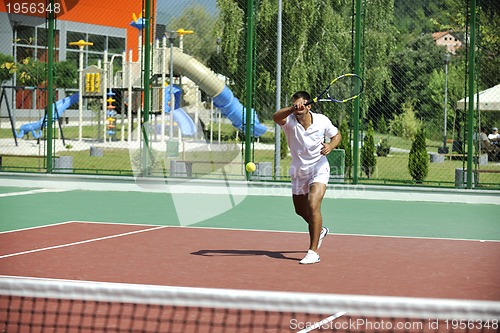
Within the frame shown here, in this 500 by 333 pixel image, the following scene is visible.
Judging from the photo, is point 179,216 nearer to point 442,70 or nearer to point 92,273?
point 92,273

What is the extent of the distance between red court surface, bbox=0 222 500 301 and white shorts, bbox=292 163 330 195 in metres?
0.66

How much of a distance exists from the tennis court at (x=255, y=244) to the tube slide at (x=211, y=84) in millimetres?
10309

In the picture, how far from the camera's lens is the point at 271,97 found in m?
23.7

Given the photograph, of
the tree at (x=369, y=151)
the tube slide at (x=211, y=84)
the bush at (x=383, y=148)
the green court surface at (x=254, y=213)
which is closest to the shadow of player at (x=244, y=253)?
the green court surface at (x=254, y=213)

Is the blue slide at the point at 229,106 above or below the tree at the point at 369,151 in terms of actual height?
above

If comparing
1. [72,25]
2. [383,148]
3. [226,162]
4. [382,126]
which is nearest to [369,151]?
[226,162]

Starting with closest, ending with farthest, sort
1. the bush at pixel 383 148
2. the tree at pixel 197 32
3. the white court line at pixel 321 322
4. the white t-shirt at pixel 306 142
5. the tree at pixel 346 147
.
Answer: the white court line at pixel 321 322 → the white t-shirt at pixel 306 142 → the tree at pixel 346 147 → the bush at pixel 383 148 → the tree at pixel 197 32

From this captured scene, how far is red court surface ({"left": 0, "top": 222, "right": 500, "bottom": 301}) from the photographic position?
23.2ft

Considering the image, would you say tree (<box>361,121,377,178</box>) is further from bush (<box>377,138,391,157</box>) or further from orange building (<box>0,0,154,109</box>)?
orange building (<box>0,0,154,109</box>)

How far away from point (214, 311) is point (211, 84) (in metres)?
20.2

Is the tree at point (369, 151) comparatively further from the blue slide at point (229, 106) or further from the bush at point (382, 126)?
the blue slide at point (229, 106)

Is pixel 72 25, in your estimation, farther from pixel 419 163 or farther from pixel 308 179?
pixel 308 179

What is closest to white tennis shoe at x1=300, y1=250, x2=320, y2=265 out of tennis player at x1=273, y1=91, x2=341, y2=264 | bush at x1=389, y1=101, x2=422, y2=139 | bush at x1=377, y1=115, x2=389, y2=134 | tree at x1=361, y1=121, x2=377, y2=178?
tennis player at x1=273, y1=91, x2=341, y2=264

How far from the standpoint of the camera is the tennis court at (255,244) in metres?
7.20
